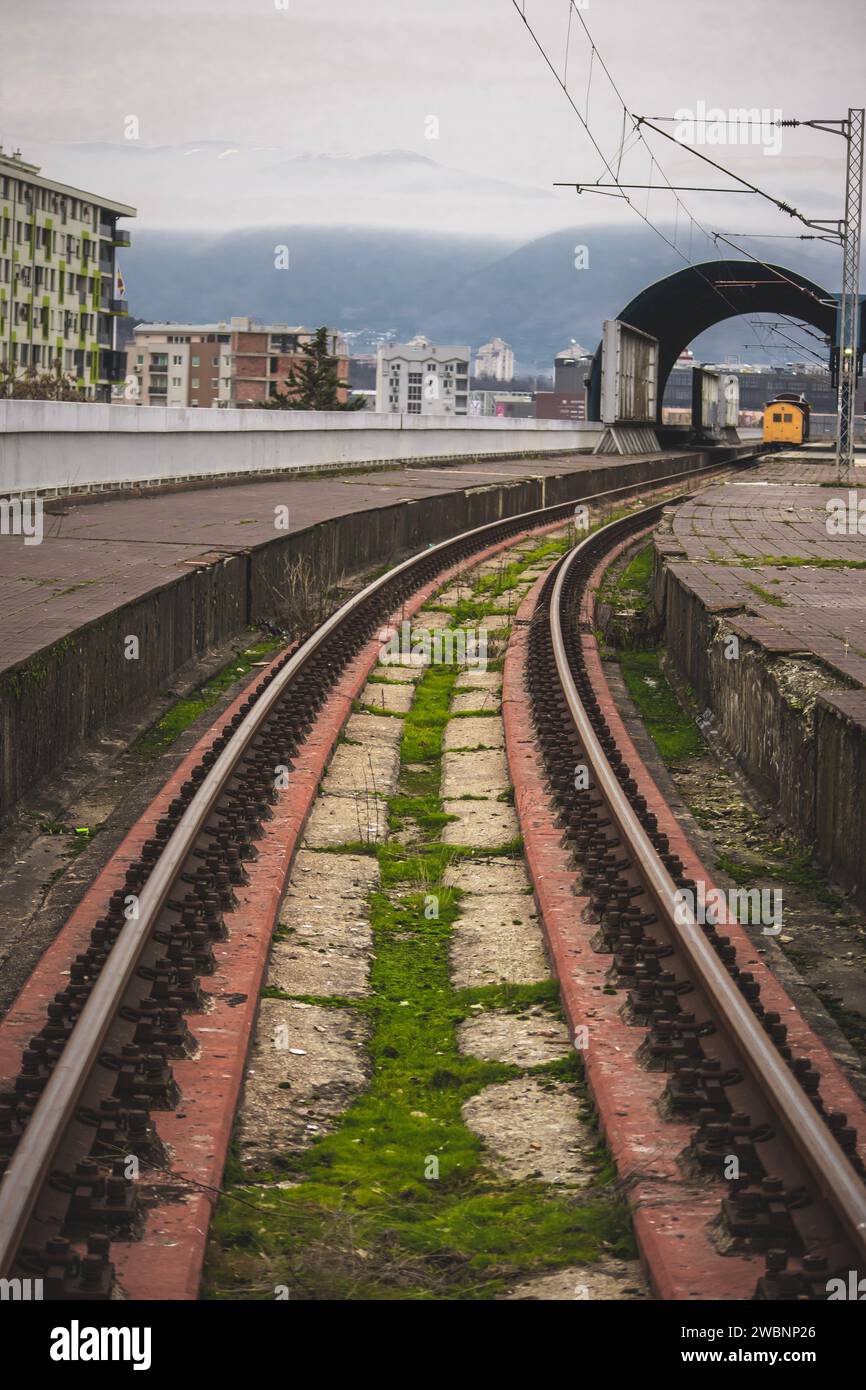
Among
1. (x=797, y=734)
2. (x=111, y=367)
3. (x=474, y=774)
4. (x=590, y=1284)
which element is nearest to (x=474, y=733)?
(x=474, y=774)

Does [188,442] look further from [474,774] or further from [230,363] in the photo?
[230,363]

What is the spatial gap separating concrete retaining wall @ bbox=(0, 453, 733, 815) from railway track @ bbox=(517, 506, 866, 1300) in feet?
10.2

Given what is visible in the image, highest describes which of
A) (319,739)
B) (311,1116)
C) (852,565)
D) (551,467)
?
(551,467)

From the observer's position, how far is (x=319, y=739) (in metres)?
10.5

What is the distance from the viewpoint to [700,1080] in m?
5.16

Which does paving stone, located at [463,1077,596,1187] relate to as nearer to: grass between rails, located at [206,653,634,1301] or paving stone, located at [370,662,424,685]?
A: grass between rails, located at [206,653,634,1301]

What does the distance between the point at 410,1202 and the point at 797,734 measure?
209 inches

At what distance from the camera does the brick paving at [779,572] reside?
458 inches

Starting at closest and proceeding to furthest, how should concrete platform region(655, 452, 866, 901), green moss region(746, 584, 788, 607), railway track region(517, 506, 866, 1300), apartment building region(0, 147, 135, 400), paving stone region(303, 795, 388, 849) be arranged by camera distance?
railway track region(517, 506, 866, 1300), concrete platform region(655, 452, 866, 901), paving stone region(303, 795, 388, 849), green moss region(746, 584, 788, 607), apartment building region(0, 147, 135, 400)

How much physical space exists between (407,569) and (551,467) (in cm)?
2480

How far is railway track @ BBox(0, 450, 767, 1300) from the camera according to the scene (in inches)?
163

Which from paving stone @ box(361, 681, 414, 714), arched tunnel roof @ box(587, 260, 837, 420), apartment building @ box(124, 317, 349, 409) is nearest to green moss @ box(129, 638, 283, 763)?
paving stone @ box(361, 681, 414, 714)

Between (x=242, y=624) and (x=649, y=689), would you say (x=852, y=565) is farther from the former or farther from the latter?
(x=242, y=624)
